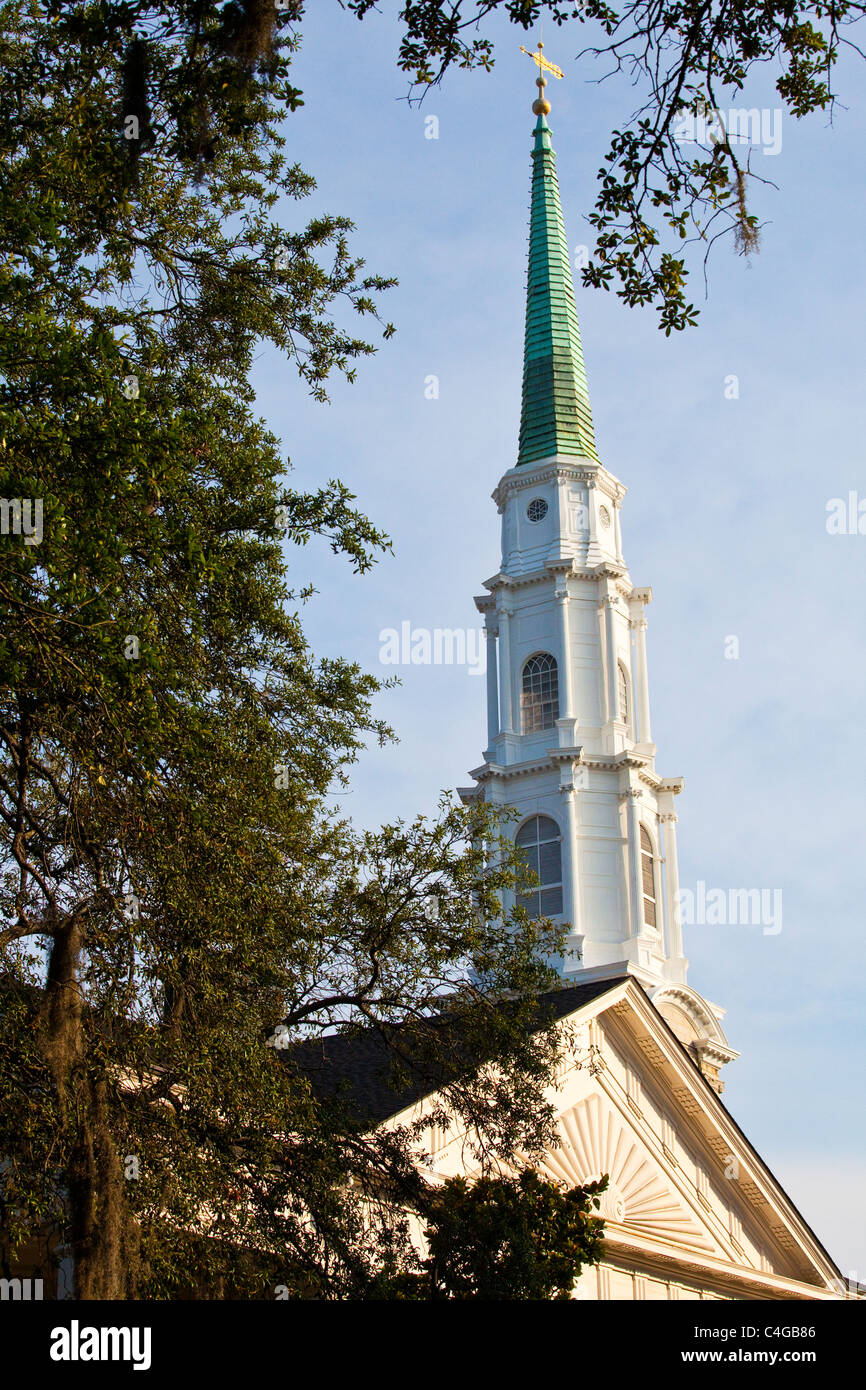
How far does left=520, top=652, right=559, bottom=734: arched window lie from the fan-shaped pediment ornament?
24051 mm

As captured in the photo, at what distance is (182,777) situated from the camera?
1220 centimetres

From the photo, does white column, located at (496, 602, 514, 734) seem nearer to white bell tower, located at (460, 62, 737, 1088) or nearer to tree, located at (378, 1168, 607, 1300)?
white bell tower, located at (460, 62, 737, 1088)

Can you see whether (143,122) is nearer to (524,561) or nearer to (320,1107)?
(320,1107)

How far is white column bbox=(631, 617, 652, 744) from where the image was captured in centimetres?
4850

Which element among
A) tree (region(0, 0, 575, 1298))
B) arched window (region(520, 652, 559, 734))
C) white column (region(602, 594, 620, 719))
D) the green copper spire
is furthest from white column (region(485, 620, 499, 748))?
tree (region(0, 0, 575, 1298))

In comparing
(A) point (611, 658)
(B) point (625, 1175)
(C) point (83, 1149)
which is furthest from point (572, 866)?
(C) point (83, 1149)

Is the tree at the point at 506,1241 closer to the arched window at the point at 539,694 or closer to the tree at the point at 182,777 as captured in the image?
the tree at the point at 182,777

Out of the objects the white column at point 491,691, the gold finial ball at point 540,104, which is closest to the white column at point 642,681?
the white column at point 491,691

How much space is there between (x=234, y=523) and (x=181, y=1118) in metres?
5.19

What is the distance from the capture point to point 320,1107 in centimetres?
1429

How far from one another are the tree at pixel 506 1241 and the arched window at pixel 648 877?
31.6 meters

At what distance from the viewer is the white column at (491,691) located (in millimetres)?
48375
